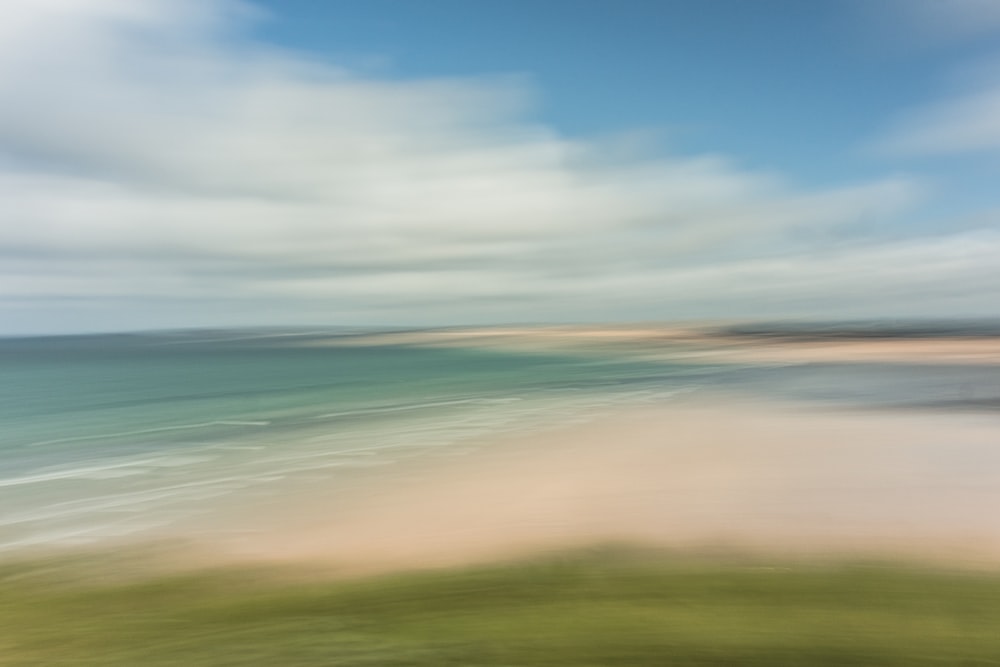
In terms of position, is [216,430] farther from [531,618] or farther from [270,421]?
[531,618]

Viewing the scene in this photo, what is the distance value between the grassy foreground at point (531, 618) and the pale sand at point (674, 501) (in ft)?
2.62

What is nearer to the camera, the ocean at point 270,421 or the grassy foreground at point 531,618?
the grassy foreground at point 531,618

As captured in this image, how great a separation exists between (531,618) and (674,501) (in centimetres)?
434

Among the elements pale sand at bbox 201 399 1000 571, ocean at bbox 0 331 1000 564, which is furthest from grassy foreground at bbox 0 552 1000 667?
ocean at bbox 0 331 1000 564

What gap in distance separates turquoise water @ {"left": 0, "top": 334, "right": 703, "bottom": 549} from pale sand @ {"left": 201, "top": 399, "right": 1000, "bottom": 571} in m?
1.89

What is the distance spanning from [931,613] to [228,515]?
8.33 metres

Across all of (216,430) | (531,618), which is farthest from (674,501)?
(216,430)

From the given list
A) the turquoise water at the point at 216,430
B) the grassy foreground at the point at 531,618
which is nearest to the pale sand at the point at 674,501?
the grassy foreground at the point at 531,618

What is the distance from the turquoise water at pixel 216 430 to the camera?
10.3m

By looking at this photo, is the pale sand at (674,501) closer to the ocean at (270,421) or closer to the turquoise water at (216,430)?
the ocean at (270,421)

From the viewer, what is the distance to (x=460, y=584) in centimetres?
638

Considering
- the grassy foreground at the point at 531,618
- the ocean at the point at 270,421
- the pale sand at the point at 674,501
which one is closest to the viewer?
the grassy foreground at the point at 531,618

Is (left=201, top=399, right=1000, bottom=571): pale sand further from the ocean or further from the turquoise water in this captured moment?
the turquoise water

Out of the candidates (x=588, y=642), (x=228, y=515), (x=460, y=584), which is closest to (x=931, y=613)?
(x=588, y=642)
